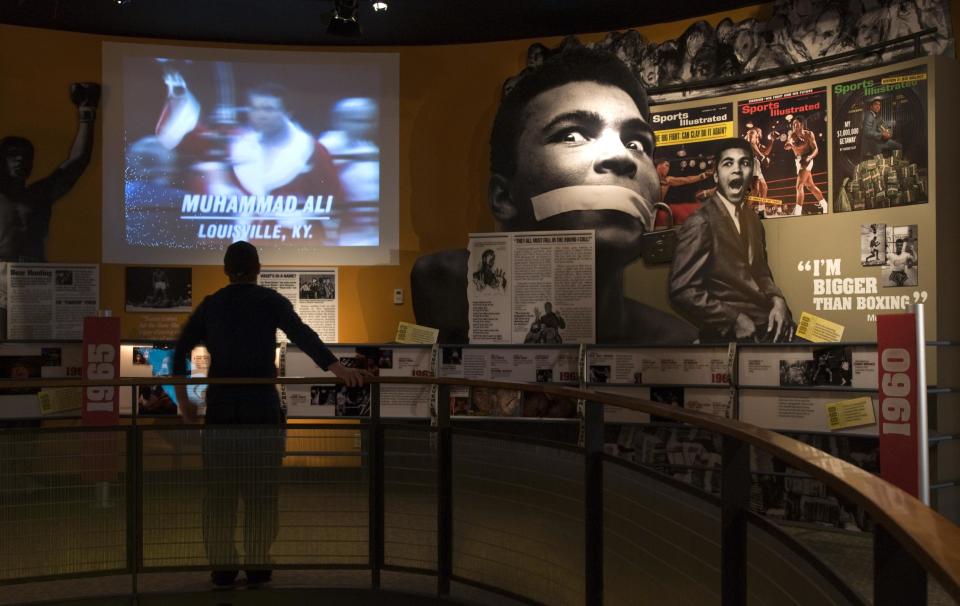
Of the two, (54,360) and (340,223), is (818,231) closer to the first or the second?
(340,223)

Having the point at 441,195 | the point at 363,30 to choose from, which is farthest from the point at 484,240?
the point at 363,30

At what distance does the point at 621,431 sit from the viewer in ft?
21.4

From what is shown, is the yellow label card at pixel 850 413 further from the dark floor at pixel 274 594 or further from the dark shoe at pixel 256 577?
the dark shoe at pixel 256 577

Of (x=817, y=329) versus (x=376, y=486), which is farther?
(x=817, y=329)

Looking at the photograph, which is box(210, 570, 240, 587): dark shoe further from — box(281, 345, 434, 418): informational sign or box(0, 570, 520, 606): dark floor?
box(281, 345, 434, 418): informational sign

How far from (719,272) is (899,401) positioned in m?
1.98

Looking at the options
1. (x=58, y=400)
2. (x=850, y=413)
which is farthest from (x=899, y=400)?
(x=58, y=400)

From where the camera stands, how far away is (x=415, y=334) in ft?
23.6

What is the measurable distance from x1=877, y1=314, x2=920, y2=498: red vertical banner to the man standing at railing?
102 inches

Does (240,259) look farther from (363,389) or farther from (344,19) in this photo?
(344,19)

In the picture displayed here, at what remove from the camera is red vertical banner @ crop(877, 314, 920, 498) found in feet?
14.9

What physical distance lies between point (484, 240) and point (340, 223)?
51.0 inches

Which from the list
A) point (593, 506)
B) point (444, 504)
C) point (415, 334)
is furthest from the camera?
point (415, 334)

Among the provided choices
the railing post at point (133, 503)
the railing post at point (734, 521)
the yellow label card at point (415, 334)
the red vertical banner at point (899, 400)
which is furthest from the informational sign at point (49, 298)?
the railing post at point (734, 521)
